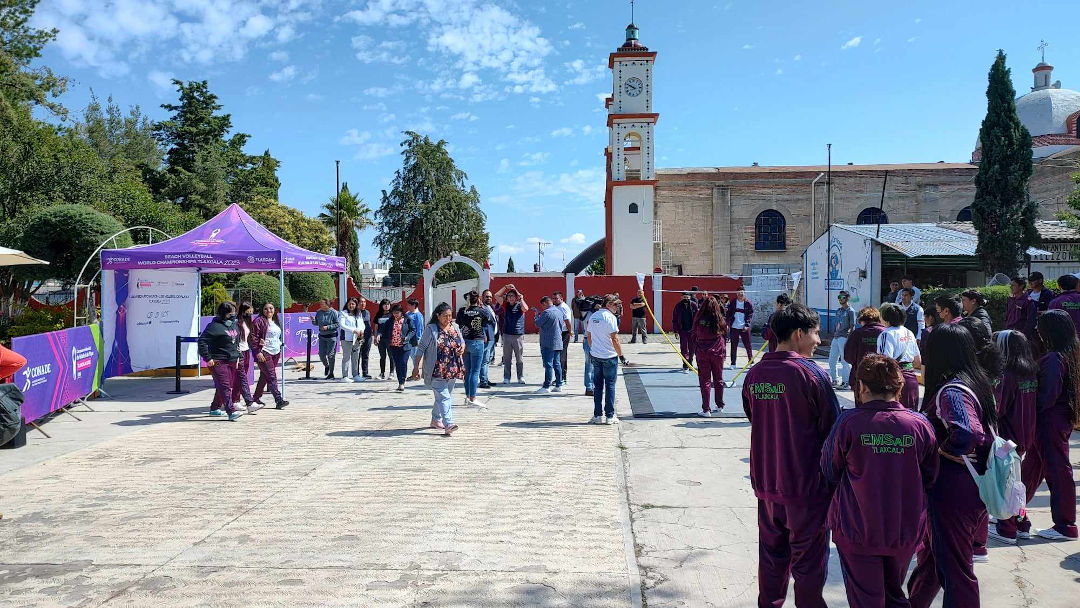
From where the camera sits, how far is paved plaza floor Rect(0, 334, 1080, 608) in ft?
13.3

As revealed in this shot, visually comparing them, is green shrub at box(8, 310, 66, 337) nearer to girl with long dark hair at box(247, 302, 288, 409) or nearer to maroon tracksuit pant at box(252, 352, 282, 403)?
girl with long dark hair at box(247, 302, 288, 409)

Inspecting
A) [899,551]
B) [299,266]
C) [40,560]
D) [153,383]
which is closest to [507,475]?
[40,560]

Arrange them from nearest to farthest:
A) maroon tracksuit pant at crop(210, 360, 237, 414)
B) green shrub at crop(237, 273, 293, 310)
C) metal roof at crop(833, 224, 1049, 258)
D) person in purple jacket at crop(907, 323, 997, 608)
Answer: person in purple jacket at crop(907, 323, 997, 608)
maroon tracksuit pant at crop(210, 360, 237, 414)
metal roof at crop(833, 224, 1049, 258)
green shrub at crop(237, 273, 293, 310)

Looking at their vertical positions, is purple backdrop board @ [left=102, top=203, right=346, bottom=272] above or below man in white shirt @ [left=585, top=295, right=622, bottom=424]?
above

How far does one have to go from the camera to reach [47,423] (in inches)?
368

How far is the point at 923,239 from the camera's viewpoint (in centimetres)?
2347

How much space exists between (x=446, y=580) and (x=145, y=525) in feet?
8.87

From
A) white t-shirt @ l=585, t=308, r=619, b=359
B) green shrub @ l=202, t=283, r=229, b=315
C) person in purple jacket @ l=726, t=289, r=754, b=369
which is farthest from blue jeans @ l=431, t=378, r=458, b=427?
green shrub @ l=202, t=283, r=229, b=315

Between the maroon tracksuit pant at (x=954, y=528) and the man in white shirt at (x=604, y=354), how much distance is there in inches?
208

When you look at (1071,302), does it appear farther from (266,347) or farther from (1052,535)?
(266,347)

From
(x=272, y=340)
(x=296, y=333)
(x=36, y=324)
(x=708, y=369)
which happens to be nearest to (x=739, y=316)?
(x=708, y=369)

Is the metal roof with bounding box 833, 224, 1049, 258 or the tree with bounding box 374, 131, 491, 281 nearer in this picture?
the metal roof with bounding box 833, 224, 1049, 258

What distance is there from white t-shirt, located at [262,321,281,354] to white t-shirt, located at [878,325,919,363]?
8679mm

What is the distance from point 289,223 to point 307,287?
928 centimetres
